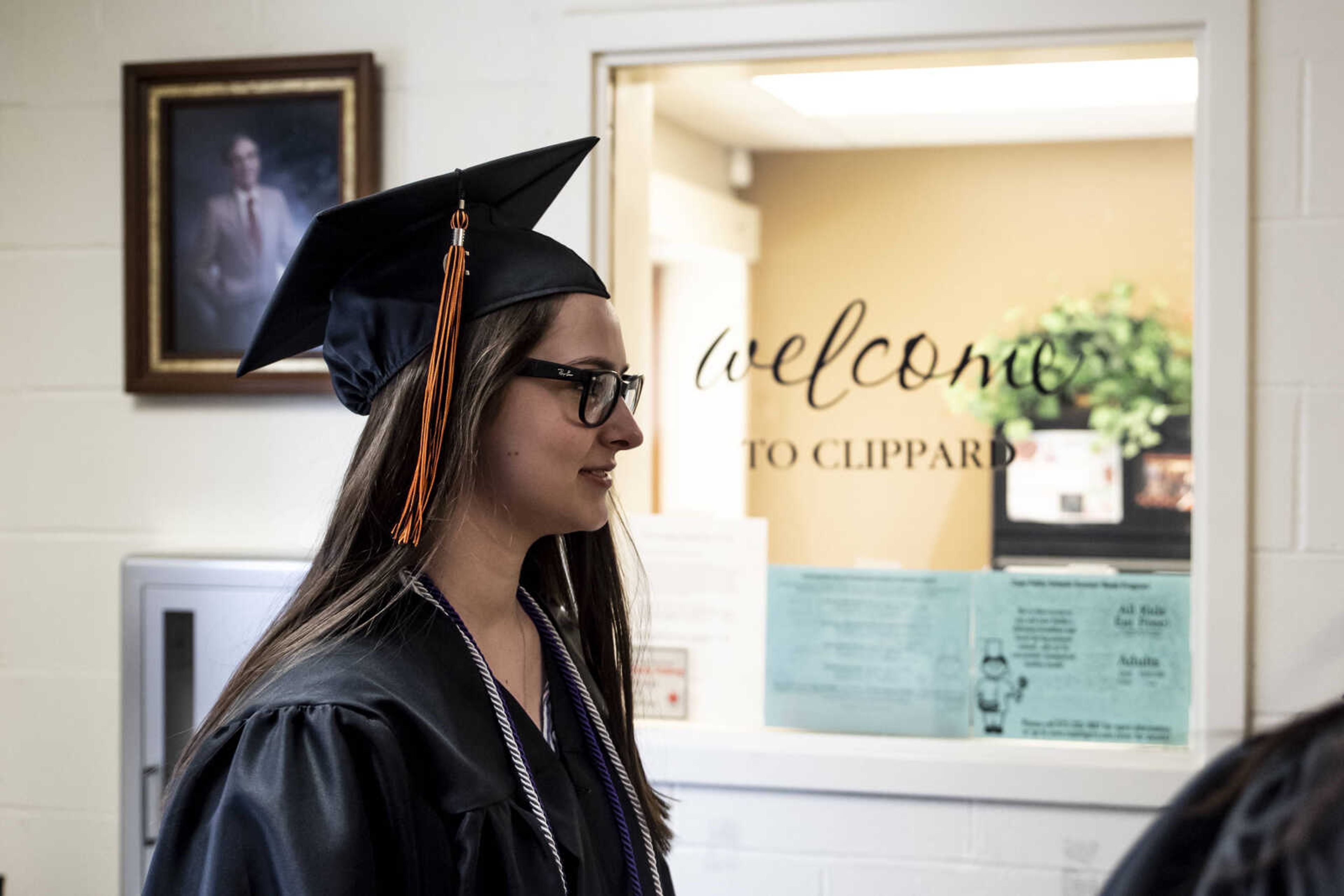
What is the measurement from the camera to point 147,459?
2.17 metres

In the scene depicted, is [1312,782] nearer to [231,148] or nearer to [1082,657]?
[1082,657]

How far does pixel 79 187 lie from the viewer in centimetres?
219

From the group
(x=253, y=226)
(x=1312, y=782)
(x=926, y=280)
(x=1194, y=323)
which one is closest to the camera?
(x=1312, y=782)

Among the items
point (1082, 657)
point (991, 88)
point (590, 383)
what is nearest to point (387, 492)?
point (590, 383)

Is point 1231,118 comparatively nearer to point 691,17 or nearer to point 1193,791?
point 691,17

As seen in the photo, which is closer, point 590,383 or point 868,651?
point 590,383

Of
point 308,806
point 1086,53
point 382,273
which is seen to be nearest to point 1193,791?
point 308,806

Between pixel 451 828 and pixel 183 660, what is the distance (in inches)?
44.1


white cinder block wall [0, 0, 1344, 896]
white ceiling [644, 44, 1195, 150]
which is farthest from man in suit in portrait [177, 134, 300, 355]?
white ceiling [644, 44, 1195, 150]

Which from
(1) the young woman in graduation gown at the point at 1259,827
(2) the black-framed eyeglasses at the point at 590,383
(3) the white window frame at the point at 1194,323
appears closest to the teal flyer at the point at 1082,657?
(3) the white window frame at the point at 1194,323

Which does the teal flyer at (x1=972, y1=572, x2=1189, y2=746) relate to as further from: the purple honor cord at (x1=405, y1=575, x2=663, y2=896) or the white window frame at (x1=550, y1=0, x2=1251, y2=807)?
the purple honor cord at (x1=405, y1=575, x2=663, y2=896)

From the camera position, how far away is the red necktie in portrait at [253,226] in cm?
210

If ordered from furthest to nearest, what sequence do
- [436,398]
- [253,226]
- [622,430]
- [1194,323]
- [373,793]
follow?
[253,226], [1194,323], [622,430], [436,398], [373,793]

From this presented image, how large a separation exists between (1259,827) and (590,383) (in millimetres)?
910
